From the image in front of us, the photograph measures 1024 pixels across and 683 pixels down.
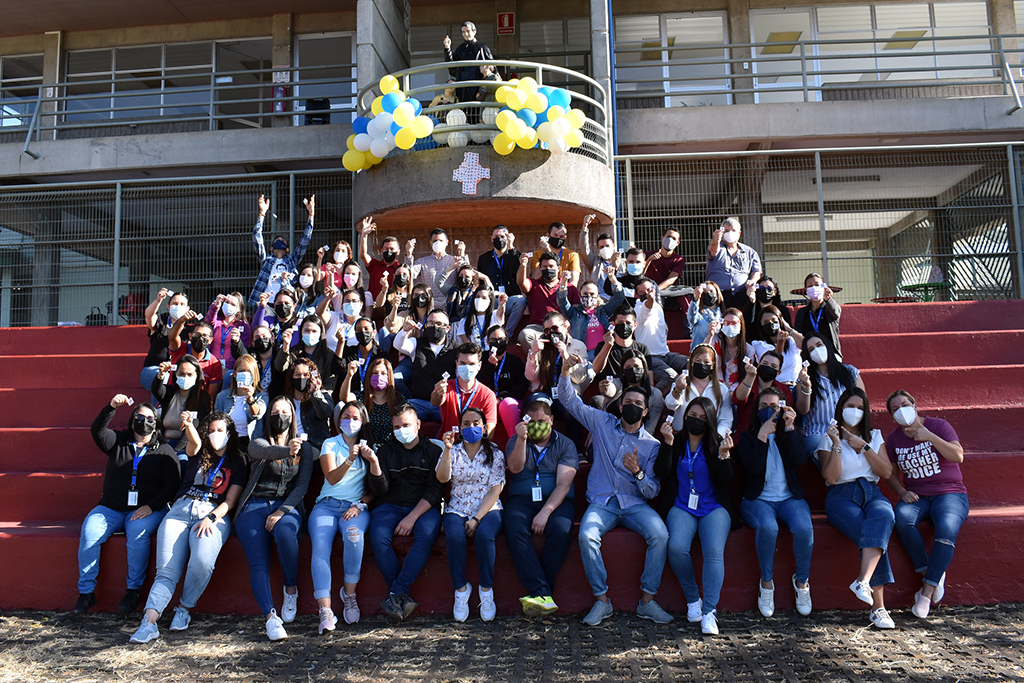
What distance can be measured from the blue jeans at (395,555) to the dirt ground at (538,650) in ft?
1.01

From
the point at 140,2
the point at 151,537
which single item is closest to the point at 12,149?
the point at 140,2

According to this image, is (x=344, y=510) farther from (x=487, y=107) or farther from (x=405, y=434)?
(x=487, y=107)

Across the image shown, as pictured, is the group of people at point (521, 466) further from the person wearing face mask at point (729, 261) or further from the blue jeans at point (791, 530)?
the person wearing face mask at point (729, 261)

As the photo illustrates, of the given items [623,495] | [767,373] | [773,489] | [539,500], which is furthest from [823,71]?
[539,500]

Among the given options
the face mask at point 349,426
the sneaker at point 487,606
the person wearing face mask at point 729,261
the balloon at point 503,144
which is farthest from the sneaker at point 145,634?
the balloon at point 503,144

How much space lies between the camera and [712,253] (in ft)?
29.6

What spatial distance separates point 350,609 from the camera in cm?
555

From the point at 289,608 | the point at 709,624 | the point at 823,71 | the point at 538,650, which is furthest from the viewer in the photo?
the point at 823,71

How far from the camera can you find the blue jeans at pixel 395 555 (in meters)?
5.60

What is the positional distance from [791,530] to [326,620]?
3.40 meters

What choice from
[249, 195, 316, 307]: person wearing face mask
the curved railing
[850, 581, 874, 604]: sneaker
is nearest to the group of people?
[850, 581, 874, 604]: sneaker

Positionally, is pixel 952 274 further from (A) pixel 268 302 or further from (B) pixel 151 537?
(B) pixel 151 537

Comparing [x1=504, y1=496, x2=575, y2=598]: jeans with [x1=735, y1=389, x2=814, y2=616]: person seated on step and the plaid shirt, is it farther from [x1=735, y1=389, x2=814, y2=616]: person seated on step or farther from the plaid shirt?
the plaid shirt

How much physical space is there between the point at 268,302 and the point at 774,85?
11.4 meters
